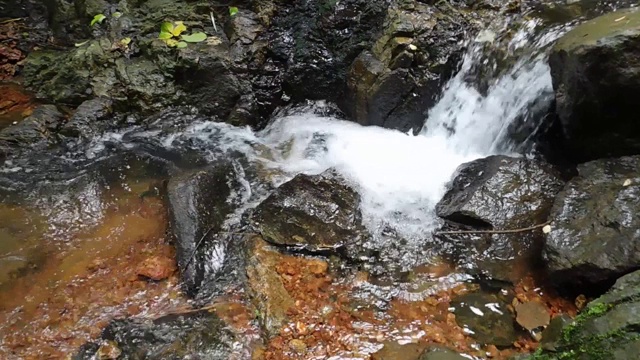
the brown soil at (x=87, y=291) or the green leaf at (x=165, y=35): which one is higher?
the green leaf at (x=165, y=35)

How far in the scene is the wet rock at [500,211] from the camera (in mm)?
4004

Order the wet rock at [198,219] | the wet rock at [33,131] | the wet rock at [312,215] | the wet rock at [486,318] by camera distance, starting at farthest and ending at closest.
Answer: the wet rock at [33,131] < the wet rock at [312,215] < the wet rock at [198,219] < the wet rock at [486,318]

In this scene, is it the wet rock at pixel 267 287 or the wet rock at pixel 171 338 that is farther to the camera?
the wet rock at pixel 267 287

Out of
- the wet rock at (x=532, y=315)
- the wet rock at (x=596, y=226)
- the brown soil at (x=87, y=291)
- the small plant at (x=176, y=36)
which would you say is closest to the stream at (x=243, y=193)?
the brown soil at (x=87, y=291)

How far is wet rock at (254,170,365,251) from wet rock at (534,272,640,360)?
2.15 m

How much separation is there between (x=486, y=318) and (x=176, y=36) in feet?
17.4

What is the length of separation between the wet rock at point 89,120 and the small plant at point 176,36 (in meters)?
1.15

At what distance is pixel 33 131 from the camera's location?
5.93 meters

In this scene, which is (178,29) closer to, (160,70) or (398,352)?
(160,70)

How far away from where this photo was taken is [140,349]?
136 inches

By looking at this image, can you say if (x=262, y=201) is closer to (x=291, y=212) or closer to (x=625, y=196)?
(x=291, y=212)

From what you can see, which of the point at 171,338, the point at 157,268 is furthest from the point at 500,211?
the point at 157,268

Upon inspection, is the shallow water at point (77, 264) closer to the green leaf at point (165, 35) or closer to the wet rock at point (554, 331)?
the green leaf at point (165, 35)

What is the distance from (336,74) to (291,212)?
2.60 metres
